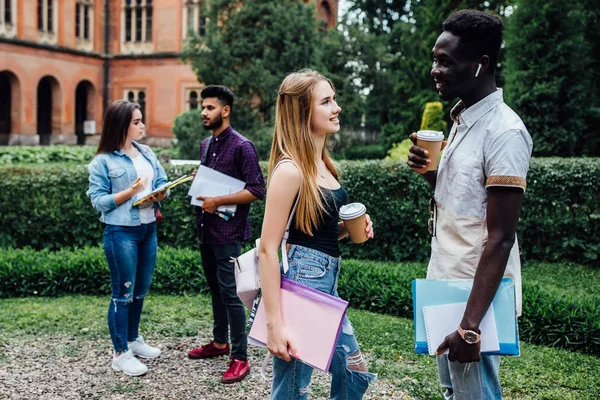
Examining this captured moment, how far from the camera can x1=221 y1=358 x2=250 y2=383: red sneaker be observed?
443 centimetres

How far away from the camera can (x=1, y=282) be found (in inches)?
285

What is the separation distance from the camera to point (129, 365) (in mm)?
4570

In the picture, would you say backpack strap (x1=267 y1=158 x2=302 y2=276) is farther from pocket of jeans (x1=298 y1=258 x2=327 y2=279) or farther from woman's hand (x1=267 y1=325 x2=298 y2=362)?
woman's hand (x1=267 y1=325 x2=298 y2=362)

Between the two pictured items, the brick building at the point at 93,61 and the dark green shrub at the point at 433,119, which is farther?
the brick building at the point at 93,61

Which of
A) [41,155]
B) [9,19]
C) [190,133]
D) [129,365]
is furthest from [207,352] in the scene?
[9,19]

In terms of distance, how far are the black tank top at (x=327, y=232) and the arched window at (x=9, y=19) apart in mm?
26550

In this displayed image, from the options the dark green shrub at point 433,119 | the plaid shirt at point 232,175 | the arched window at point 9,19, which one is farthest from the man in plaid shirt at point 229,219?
the arched window at point 9,19

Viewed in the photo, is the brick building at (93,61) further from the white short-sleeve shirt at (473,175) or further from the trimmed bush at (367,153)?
the white short-sleeve shirt at (473,175)

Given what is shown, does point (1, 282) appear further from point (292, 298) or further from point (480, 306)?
point (480, 306)

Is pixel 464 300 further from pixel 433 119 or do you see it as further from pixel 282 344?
pixel 433 119

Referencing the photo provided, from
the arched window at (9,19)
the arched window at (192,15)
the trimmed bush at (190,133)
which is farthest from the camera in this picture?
the arched window at (192,15)

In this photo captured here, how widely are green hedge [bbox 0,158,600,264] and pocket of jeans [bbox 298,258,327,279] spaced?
5.85 metres

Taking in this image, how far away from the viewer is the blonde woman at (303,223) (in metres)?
2.48

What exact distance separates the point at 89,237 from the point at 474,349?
298 inches
